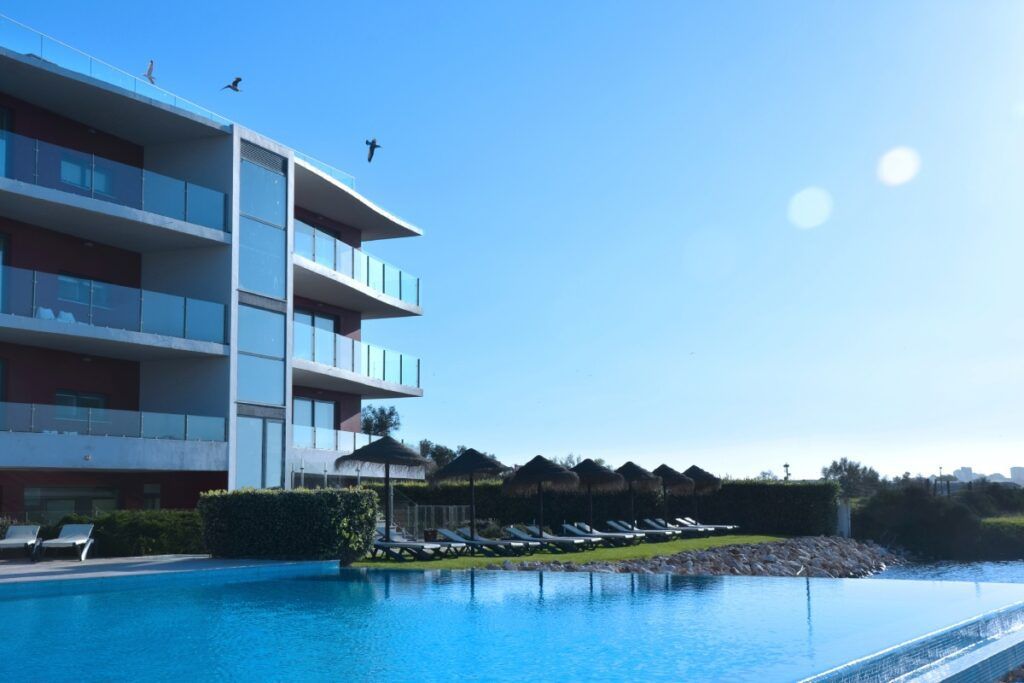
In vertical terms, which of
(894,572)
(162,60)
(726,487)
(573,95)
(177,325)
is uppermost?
(162,60)

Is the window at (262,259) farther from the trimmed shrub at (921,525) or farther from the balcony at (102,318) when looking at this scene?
the trimmed shrub at (921,525)

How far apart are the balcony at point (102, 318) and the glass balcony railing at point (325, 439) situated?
379 centimetres

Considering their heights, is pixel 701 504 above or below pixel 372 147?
below

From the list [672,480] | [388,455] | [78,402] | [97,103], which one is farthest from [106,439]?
[672,480]

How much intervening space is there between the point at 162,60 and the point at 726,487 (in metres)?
21.8

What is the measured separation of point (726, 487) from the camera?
3409cm

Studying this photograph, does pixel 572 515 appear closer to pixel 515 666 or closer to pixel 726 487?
pixel 726 487

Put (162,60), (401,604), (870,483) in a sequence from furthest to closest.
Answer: (870,483)
(162,60)
(401,604)

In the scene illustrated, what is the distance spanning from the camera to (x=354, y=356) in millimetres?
28094

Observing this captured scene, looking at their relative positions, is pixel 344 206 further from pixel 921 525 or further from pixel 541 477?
pixel 921 525

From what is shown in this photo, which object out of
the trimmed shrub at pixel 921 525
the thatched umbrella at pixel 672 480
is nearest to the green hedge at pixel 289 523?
the thatched umbrella at pixel 672 480

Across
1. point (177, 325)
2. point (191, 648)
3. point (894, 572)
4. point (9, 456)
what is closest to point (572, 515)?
point (894, 572)

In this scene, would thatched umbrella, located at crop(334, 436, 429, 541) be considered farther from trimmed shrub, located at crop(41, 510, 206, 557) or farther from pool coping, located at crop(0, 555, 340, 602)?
trimmed shrub, located at crop(41, 510, 206, 557)

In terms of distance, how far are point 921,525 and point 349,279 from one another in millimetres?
22851
